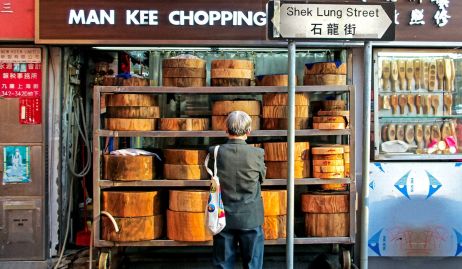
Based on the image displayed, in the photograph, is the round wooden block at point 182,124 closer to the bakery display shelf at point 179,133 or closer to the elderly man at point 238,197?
the bakery display shelf at point 179,133

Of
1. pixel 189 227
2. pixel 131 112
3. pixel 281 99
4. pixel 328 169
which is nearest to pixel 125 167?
pixel 131 112

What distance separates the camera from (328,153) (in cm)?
560

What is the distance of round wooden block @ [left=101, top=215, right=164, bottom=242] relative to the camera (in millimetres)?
5441

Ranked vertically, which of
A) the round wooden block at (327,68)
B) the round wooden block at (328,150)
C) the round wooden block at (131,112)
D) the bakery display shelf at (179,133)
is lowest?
the round wooden block at (328,150)

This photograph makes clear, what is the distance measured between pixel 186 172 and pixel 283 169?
3.47 ft

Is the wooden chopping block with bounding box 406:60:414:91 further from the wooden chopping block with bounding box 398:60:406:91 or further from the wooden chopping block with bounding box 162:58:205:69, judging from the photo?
the wooden chopping block with bounding box 162:58:205:69

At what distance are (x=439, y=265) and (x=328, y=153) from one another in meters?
2.27

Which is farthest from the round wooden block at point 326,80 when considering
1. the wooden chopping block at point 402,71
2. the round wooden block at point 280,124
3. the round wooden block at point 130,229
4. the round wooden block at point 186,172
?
the round wooden block at point 130,229

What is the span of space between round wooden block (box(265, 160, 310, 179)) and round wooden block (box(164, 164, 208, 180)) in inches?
29.5

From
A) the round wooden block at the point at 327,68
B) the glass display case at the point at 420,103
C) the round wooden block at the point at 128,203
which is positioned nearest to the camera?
the round wooden block at the point at 128,203

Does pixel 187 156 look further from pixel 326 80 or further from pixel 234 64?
pixel 326 80

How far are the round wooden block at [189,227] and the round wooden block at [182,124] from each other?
901 mm

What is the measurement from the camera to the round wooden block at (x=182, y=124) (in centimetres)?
555

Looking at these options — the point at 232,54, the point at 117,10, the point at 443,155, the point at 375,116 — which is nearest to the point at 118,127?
the point at 117,10
